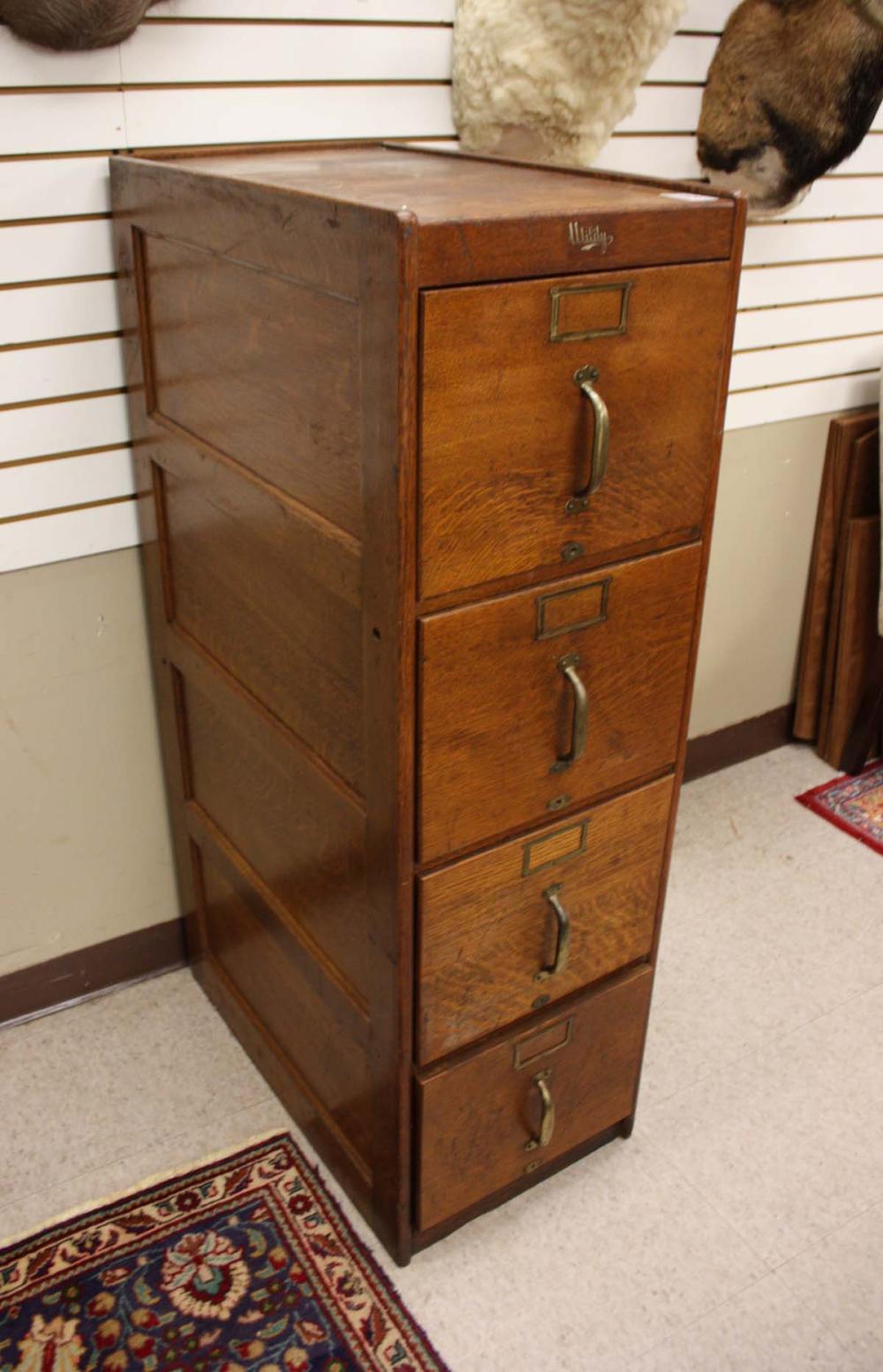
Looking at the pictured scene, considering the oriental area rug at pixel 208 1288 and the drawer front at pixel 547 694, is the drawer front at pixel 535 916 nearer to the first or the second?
the drawer front at pixel 547 694

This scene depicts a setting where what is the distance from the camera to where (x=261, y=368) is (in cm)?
136

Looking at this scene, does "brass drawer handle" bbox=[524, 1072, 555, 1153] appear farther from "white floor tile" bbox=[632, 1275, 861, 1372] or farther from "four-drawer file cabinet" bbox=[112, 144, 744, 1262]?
"white floor tile" bbox=[632, 1275, 861, 1372]

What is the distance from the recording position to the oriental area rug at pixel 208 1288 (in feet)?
5.29

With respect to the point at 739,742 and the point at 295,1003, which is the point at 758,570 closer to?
the point at 739,742

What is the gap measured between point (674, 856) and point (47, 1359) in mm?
1617

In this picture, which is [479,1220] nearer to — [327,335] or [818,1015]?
[818,1015]

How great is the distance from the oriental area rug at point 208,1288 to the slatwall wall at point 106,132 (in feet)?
3.41

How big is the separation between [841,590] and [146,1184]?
6.74 feet

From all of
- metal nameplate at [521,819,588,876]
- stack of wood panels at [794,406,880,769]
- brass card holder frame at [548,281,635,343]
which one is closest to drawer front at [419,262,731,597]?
brass card holder frame at [548,281,635,343]

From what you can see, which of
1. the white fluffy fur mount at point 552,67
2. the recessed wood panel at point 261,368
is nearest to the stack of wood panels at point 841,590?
the white fluffy fur mount at point 552,67

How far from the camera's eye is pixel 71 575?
74.4 inches

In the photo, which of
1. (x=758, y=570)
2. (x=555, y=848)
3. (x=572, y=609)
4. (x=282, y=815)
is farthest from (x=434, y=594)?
(x=758, y=570)

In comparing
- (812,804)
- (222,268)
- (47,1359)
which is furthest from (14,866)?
(812,804)

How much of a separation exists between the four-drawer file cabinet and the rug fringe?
12 centimetres
